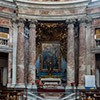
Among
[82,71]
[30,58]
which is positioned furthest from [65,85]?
[30,58]

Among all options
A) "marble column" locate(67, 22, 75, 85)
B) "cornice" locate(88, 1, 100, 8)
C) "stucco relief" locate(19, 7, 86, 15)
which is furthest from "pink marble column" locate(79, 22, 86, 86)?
"cornice" locate(88, 1, 100, 8)

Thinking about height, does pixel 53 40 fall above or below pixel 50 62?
above

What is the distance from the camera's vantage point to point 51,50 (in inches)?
797

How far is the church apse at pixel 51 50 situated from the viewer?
1978cm

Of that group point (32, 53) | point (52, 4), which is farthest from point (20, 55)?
point (52, 4)

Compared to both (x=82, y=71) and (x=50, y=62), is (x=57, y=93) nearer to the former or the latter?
(x=82, y=71)

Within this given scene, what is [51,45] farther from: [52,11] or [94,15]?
[94,15]

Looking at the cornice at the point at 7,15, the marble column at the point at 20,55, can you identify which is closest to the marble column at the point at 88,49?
the marble column at the point at 20,55

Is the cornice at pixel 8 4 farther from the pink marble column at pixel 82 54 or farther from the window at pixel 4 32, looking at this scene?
the pink marble column at pixel 82 54

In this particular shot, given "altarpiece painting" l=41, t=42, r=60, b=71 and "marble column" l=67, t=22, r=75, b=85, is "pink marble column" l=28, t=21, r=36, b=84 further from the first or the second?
"marble column" l=67, t=22, r=75, b=85

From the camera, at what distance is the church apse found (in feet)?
64.9

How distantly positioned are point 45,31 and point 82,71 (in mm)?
4378

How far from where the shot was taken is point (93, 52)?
57.9 ft

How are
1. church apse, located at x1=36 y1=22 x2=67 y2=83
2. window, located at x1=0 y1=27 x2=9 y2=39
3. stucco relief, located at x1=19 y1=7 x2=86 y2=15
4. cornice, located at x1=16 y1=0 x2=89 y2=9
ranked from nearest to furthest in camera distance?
window, located at x1=0 y1=27 x2=9 y2=39 < cornice, located at x1=16 y1=0 x2=89 y2=9 < stucco relief, located at x1=19 y1=7 x2=86 y2=15 < church apse, located at x1=36 y1=22 x2=67 y2=83
